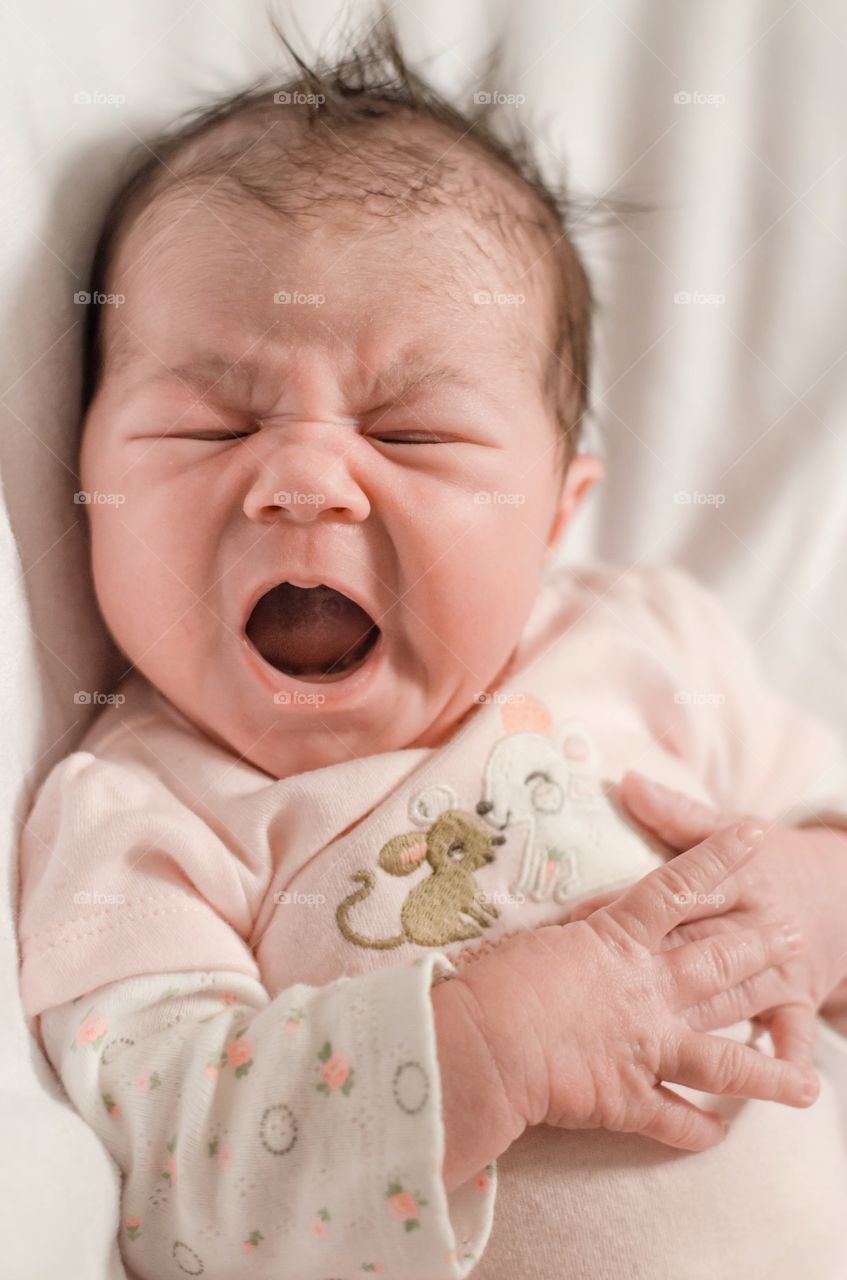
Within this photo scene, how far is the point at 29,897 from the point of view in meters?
0.91

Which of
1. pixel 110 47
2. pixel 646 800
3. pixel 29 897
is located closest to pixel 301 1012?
pixel 29 897

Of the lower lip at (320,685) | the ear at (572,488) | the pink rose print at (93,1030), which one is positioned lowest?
the pink rose print at (93,1030)

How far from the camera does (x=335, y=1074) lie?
2.50 feet

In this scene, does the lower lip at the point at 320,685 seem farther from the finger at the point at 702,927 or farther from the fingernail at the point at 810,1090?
the fingernail at the point at 810,1090

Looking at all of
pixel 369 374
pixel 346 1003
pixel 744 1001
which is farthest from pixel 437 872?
pixel 369 374

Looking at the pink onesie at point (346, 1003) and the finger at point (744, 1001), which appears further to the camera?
the finger at point (744, 1001)

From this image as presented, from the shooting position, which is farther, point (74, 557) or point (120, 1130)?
point (74, 557)

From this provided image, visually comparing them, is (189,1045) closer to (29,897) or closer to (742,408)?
(29,897)

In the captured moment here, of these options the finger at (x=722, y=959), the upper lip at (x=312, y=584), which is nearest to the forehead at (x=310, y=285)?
the upper lip at (x=312, y=584)

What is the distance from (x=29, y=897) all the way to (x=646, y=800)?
532mm

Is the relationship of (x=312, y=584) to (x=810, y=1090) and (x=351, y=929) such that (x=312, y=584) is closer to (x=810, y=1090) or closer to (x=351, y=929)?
(x=351, y=929)

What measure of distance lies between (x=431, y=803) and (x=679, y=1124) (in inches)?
12.2

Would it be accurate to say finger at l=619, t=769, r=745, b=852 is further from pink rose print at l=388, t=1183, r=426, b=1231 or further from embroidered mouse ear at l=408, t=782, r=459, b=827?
pink rose print at l=388, t=1183, r=426, b=1231

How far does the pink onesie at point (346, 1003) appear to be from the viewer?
29.9 inches
